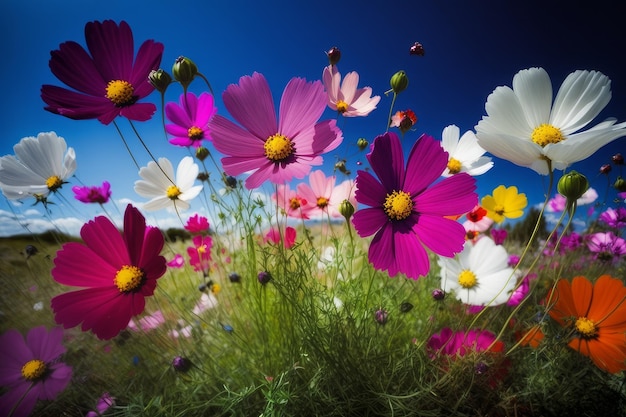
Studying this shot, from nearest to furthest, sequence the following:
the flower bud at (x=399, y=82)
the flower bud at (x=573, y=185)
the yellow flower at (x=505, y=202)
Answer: the flower bud at (x=573, y=185), the flower bud at (x=399, y=82), the yellow flower at (x=505, y=202)

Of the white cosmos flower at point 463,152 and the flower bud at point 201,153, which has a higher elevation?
the white cosmos flower at point 463,152

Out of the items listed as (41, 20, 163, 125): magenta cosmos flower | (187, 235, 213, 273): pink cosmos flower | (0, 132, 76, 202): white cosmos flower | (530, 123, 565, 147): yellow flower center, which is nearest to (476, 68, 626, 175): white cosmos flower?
(530, 123, 565, 147): yellow flower center

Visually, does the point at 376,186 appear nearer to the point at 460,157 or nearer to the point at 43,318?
the point at 460,157

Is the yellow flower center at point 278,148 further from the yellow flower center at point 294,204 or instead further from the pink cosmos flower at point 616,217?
the pink cosmos flower at point 616,217

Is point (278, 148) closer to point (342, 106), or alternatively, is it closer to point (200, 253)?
point (342, 106)

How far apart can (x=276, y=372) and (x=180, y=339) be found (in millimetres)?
233

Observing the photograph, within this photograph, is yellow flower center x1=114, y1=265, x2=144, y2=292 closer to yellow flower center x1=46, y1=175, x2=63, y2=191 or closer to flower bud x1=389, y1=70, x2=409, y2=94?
yellow flower center x1=46, y1=175, x2=63, y2=191

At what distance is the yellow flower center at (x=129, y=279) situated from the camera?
37 centimetres

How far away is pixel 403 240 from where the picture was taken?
0.35 m

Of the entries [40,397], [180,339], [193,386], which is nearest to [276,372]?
[193,386]

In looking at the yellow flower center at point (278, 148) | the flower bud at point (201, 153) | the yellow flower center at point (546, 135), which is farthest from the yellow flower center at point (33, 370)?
the yellow flower center at point (546, 135)

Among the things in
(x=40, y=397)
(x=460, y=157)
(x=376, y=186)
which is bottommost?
(x=40, y=397)

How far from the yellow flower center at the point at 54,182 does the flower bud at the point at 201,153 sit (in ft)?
0.59

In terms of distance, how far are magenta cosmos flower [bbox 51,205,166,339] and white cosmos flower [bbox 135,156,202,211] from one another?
140 mm
